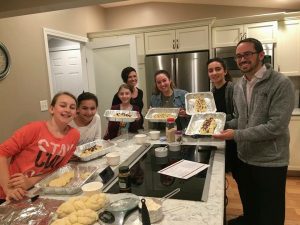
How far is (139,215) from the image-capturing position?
3.45 ft

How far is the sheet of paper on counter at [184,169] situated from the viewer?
1.48 metres

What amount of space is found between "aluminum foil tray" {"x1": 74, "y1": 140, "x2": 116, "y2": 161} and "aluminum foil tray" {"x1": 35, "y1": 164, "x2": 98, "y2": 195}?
0.72ft

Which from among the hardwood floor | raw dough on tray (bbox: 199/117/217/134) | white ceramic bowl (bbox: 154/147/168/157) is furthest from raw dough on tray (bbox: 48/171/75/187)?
the hardwood floor

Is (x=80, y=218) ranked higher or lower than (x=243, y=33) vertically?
lower

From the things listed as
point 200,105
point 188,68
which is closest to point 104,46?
point 188,68

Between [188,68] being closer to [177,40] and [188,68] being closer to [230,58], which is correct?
[177,40]

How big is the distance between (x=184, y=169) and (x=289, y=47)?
3113mm

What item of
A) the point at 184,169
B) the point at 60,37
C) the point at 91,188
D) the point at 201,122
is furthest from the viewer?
the point at 60,37

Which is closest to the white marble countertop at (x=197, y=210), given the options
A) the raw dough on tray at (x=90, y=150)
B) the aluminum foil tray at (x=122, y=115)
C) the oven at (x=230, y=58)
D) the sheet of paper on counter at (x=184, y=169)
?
the sheet of paper on counter at (x=184, y=169)

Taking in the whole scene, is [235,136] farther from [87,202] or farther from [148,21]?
[148,21]

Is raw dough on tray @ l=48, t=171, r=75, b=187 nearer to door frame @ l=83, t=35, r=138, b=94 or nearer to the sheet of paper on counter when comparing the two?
the sheet of paper on counter

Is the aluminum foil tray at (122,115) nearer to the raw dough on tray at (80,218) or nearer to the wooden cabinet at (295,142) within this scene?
the raw dough on tray at (80,218)

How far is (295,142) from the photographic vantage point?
3.48 m

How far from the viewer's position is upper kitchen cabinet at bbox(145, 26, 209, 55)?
12.5ft
